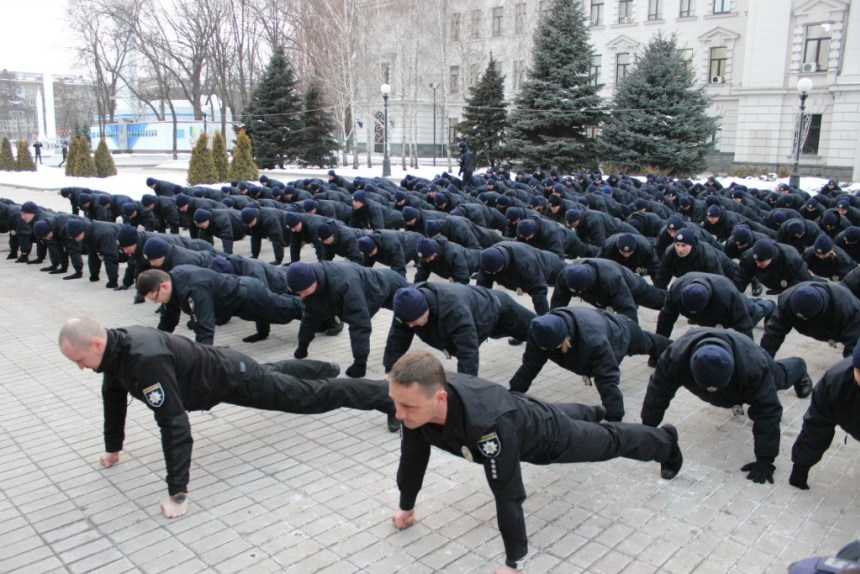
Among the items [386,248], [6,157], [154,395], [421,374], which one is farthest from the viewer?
[6,157]

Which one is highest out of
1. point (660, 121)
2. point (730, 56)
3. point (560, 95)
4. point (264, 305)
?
point (730, 56)

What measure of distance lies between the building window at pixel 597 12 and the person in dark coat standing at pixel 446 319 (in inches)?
1575

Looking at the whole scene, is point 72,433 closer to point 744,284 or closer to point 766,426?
point 766,426

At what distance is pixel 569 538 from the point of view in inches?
153

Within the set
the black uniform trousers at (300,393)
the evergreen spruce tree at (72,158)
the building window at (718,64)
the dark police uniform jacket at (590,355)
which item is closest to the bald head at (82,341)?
the black uniform trousers at (300,393)

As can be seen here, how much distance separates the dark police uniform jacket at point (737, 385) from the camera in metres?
4.38

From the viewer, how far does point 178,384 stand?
4152mm

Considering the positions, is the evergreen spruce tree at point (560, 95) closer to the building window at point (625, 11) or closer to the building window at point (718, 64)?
the building window at point (718, 64)

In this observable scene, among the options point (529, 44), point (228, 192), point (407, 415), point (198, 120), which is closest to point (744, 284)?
point (407, 415)

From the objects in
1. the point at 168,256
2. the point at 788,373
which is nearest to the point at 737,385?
the point at 788,373

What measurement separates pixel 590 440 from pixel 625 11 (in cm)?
4177

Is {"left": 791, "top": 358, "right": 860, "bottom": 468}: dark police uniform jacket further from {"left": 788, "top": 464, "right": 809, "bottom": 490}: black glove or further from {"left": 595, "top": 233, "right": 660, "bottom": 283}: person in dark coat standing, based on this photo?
{"left": 595, "top": 233, "right": 660, "bottom": 283}: person in dark coat standing

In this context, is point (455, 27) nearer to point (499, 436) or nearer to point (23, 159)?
point (23, 159)

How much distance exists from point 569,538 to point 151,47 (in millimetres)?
54414
